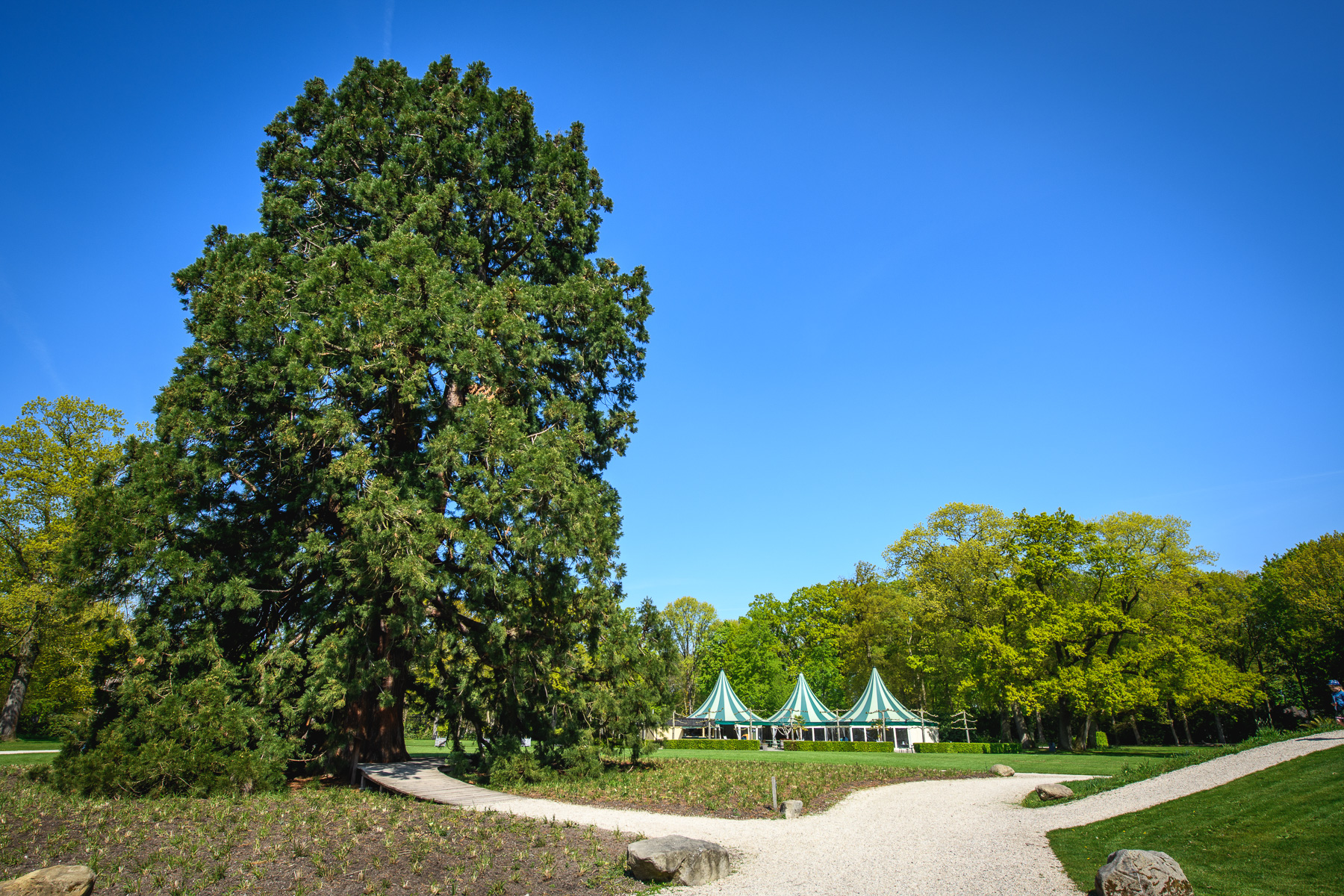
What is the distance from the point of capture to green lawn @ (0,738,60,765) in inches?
647

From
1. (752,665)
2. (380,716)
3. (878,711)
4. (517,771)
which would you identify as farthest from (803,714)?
(380,716)

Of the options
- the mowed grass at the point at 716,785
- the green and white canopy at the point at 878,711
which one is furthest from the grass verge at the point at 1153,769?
the green and white canopy at the point at 878,711

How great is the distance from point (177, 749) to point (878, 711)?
3227 cm

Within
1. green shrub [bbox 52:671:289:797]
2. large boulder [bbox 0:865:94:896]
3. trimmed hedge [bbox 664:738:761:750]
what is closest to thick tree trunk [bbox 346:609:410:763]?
green shrub [bbox 52:671:289:797]

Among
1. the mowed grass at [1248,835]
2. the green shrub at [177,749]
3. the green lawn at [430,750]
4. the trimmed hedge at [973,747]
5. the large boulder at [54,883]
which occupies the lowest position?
the trimmed hedge at [973,747]

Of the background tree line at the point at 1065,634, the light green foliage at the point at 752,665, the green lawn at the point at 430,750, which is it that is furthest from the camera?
the light green foliage at the point at 752,665

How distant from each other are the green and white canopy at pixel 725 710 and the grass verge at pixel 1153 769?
86.7 ft

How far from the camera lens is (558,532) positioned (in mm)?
13672

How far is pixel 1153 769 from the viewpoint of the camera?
44.1 ft

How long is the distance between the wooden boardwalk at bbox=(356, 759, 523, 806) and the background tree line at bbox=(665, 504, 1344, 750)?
5899 mm

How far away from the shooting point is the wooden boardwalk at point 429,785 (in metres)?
11.6

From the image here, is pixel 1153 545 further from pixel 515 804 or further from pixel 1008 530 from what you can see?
pixel 515 804

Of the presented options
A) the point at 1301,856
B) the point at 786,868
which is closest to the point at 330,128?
the point at 786,868

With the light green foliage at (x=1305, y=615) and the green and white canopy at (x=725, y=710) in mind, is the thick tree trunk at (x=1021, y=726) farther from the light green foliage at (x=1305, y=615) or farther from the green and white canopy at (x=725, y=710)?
the light green foliage at (x=1305, y=615)
